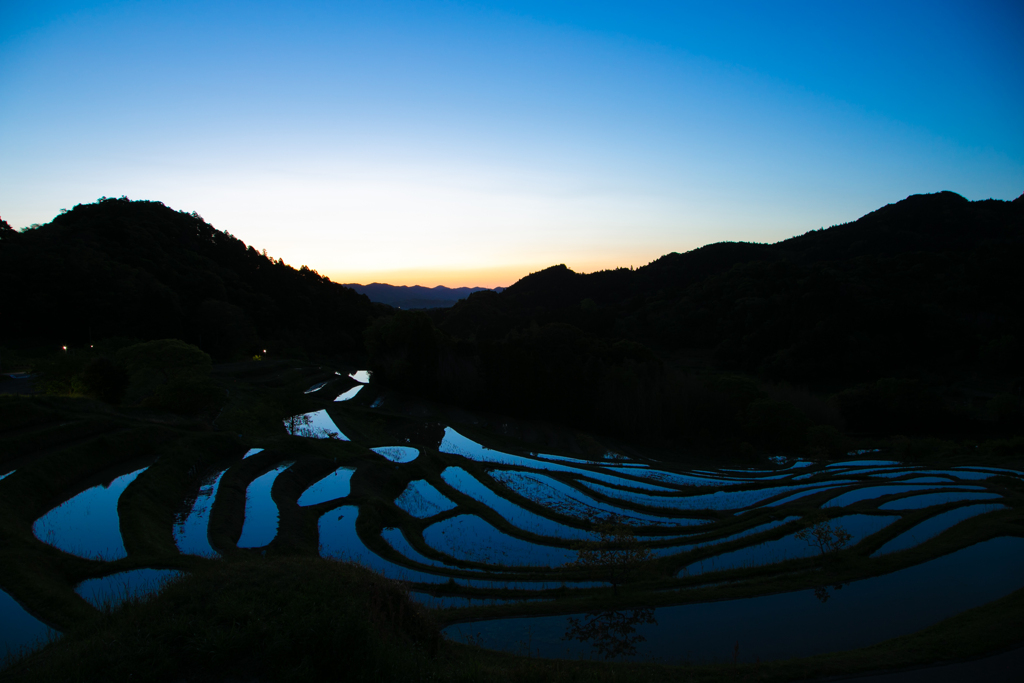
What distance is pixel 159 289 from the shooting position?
62312 millimetres

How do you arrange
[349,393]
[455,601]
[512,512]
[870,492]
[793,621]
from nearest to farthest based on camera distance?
[793,621]
[455,601]
[512,512]
[870,492]
[349,393]

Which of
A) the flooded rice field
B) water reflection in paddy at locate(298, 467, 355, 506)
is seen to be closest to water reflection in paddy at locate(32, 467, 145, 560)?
the flooded rice field

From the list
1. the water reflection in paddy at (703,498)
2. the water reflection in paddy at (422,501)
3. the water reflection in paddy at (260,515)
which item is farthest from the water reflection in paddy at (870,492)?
the water reflection in paddy at (260,515)

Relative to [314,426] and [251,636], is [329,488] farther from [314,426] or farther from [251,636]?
[251,636]

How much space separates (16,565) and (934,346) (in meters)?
94.0

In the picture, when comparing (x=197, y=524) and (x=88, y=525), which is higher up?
(x=88, y=525)

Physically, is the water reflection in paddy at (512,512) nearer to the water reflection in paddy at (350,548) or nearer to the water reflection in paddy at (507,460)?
the water reflection in paddy at (507,460)

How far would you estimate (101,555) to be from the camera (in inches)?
521

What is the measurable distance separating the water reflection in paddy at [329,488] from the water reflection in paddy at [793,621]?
10954 mm

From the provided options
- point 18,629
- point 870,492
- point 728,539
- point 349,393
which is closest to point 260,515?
point 18,629

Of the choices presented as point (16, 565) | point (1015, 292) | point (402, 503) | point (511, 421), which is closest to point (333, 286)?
point (511, 421)

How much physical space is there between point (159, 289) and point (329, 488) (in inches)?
2132

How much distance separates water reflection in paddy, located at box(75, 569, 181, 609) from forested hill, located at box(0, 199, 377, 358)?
2042 inches

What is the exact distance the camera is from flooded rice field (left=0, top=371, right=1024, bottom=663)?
11453mm
